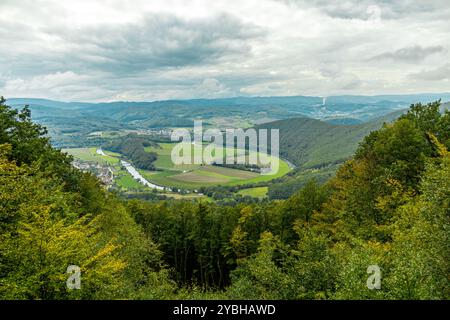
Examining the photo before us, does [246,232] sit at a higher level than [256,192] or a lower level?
higher

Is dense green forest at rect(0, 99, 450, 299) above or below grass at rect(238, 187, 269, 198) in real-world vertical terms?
above

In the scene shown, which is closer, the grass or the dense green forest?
the dense green forest

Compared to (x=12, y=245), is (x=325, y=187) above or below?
below

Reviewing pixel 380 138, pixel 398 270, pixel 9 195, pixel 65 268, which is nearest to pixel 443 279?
pixel 398 270

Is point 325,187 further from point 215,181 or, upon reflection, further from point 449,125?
point 215,181
